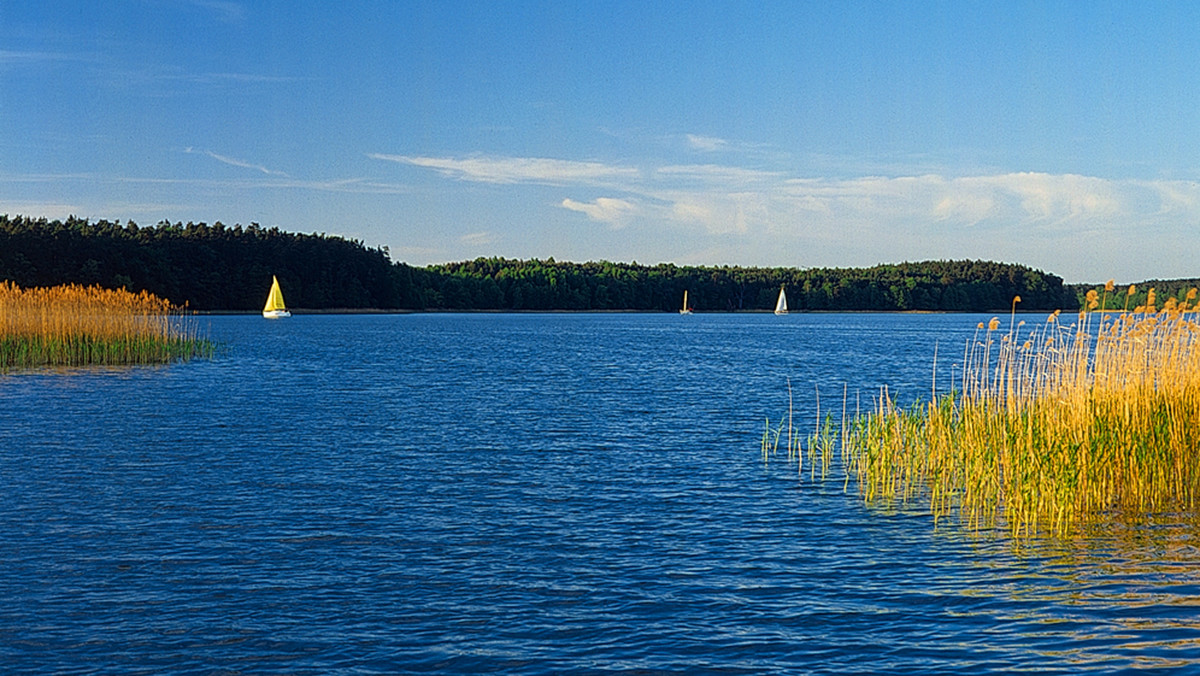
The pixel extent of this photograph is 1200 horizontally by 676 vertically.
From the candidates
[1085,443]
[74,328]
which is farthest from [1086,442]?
[74,328]

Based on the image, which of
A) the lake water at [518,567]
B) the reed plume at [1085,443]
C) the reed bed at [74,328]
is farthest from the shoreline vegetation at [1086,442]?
the reed bed at [74,328]

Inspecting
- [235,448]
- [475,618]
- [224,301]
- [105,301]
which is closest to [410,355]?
[105,301]

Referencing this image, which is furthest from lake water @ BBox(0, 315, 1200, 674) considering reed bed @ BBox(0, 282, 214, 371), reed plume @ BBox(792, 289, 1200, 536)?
reed bed @ BBox(0, 282, 214, 371)

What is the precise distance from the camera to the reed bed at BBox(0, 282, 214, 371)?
3981cm

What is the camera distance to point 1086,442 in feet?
46.6

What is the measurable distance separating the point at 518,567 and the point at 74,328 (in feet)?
114

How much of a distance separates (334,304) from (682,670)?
169519 mm

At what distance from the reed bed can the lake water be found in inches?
668

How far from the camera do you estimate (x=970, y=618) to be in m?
10.1

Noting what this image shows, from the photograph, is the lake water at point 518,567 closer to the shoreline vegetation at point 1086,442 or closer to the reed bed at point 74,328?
the shoreline vegetation at point 1086,442

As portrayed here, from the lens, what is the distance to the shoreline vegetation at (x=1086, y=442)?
46.0ft

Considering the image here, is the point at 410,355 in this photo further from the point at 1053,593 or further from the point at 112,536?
the point at 1053,593

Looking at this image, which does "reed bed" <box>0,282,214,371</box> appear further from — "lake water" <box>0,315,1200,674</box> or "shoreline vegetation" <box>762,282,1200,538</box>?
"shoreline vegetation" <box>762,282,1200,538</box>

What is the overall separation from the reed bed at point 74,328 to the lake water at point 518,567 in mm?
16974
